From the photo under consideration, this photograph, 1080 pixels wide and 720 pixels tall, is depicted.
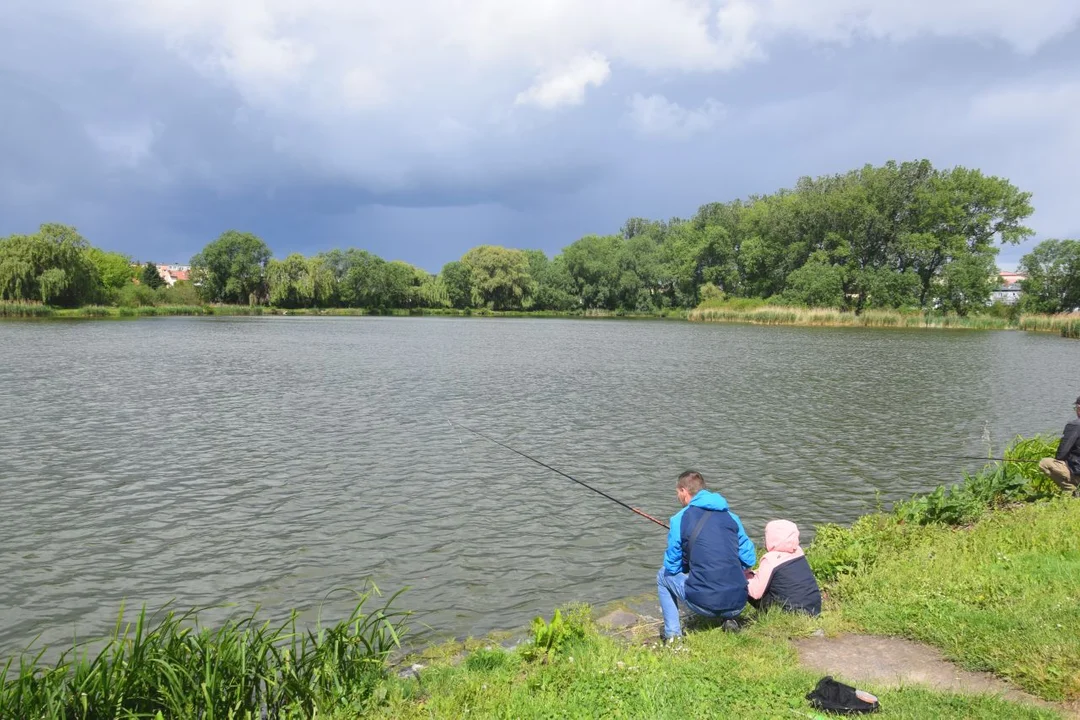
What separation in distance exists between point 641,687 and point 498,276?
12321 centimetres

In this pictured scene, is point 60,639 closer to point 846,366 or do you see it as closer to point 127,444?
point 127,444

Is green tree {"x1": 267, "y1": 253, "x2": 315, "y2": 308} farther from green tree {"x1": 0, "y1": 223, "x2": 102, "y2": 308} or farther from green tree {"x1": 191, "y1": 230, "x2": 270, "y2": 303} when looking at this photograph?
green tree {"x1": 0, "y1": 223, "x2": 102, "y2": 308}

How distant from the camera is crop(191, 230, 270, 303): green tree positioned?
404 feet

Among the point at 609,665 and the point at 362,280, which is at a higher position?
the point at 362,280

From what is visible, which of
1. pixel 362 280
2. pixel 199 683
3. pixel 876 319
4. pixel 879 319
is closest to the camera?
pixel 199 683

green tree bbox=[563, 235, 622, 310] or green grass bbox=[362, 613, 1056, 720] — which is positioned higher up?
green tree bbox=[563, 235, 622, 310]

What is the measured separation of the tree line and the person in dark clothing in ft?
275

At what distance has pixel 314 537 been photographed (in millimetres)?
9984

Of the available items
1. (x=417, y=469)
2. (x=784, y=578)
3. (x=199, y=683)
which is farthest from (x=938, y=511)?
(x=199, y=683)

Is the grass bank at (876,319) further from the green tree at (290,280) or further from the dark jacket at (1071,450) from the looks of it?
the green tree at (290,280)

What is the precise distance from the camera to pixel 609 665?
18.3 ft

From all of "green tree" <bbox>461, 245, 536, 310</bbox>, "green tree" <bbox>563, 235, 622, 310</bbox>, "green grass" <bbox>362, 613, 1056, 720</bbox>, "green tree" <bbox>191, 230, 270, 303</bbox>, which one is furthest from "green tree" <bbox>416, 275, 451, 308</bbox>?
"green grass" <bbox>362, 613, 1056, 720</bbox>

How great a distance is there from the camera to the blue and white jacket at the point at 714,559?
21.4 feet

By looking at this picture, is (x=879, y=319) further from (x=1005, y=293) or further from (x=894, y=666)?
(x=1005, y=293)
